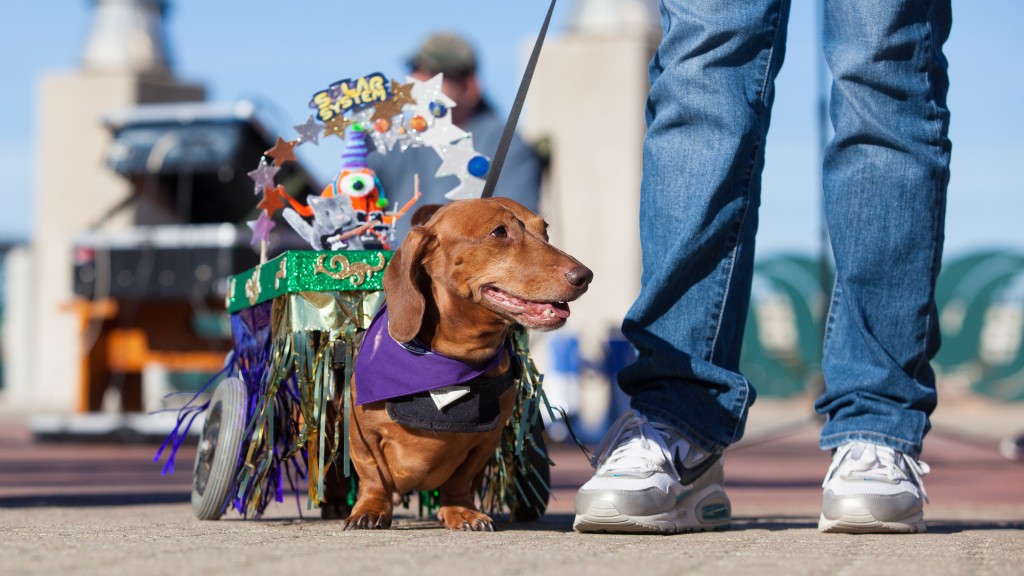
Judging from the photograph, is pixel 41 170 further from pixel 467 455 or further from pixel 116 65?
pixel 467 455

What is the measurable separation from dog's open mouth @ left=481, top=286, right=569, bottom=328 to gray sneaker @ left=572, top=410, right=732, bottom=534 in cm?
28

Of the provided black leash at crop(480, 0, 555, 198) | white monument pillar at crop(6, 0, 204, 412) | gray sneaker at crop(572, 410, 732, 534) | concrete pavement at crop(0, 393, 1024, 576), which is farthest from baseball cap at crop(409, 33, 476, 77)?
white monument pillar at crop(6, 0, 204, 412)

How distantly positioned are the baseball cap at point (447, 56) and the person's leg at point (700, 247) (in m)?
2.63

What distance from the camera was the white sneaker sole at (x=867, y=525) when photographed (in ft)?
7.50

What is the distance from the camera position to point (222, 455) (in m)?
2.59

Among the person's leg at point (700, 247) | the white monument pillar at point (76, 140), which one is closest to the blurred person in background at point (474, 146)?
the person's leg at point (700, 247)

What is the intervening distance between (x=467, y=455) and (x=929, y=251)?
0.94m

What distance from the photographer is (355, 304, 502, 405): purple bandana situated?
2.31 metres

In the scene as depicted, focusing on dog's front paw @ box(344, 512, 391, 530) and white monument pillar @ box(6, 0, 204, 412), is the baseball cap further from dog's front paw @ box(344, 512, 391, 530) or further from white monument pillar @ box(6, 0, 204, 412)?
white monument pillar @ box(6, 0, 204, 412)

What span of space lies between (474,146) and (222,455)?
230cm

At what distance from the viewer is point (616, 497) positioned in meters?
2.25

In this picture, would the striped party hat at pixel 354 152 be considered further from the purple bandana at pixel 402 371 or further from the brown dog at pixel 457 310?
the purple bandana at pixel 402 371

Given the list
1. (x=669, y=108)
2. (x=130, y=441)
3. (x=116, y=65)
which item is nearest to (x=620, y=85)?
(x=116, y=65)

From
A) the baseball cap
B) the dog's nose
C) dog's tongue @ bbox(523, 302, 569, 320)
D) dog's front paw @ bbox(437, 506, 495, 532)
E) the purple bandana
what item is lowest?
dog's front paw @ bbox(437, 506, 495, 532)
